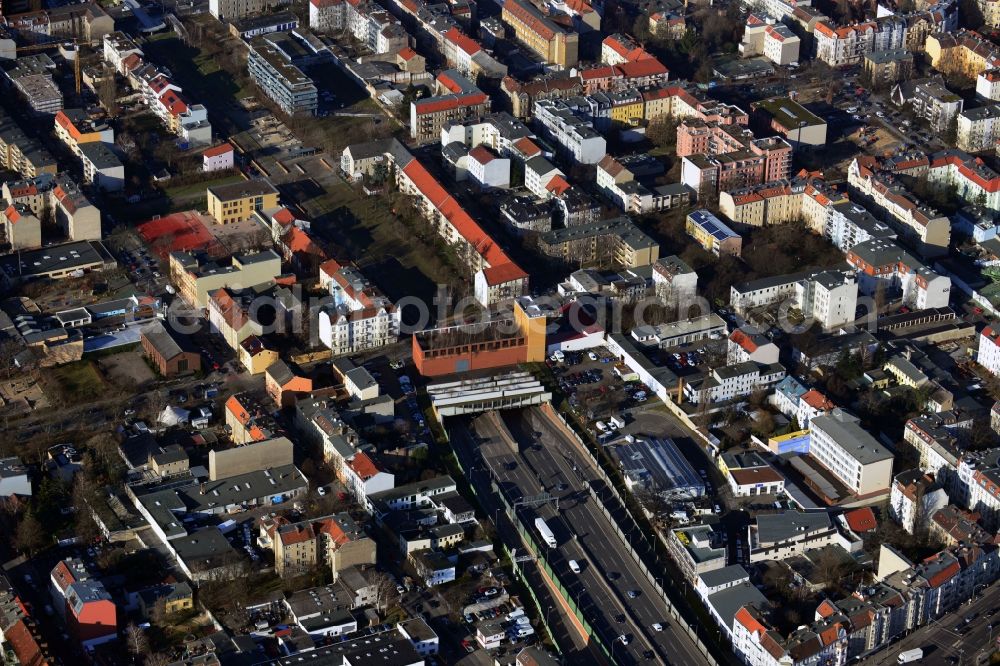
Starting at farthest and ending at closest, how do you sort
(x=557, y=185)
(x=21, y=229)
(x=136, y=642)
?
(x=557, y=185), (x=21, y=229), (x=136, y=642)

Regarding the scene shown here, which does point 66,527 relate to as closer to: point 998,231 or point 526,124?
point 526,124

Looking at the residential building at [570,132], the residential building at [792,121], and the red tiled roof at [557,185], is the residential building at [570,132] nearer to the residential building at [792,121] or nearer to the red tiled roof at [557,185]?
the red tiled roof at [557,185]

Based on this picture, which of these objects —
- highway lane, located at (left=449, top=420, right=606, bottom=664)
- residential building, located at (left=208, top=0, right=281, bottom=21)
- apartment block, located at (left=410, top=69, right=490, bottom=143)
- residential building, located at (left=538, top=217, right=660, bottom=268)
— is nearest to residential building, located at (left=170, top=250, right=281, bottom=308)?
residential building, located at (left=538, top=217, right=660, bottom=268)

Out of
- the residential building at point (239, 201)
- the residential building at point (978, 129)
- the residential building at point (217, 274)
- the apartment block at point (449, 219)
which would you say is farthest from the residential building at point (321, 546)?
the residential building at point (978, 129)

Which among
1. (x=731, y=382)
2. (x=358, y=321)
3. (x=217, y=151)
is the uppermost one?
(x=358, y=321)

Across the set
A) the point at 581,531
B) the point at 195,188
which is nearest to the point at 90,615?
the point at 581,531

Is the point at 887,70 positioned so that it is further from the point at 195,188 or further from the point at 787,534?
the point at 787,534

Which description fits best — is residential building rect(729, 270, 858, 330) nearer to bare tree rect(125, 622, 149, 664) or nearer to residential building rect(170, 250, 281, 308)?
residential building rect(170, 250, 281, 308)
